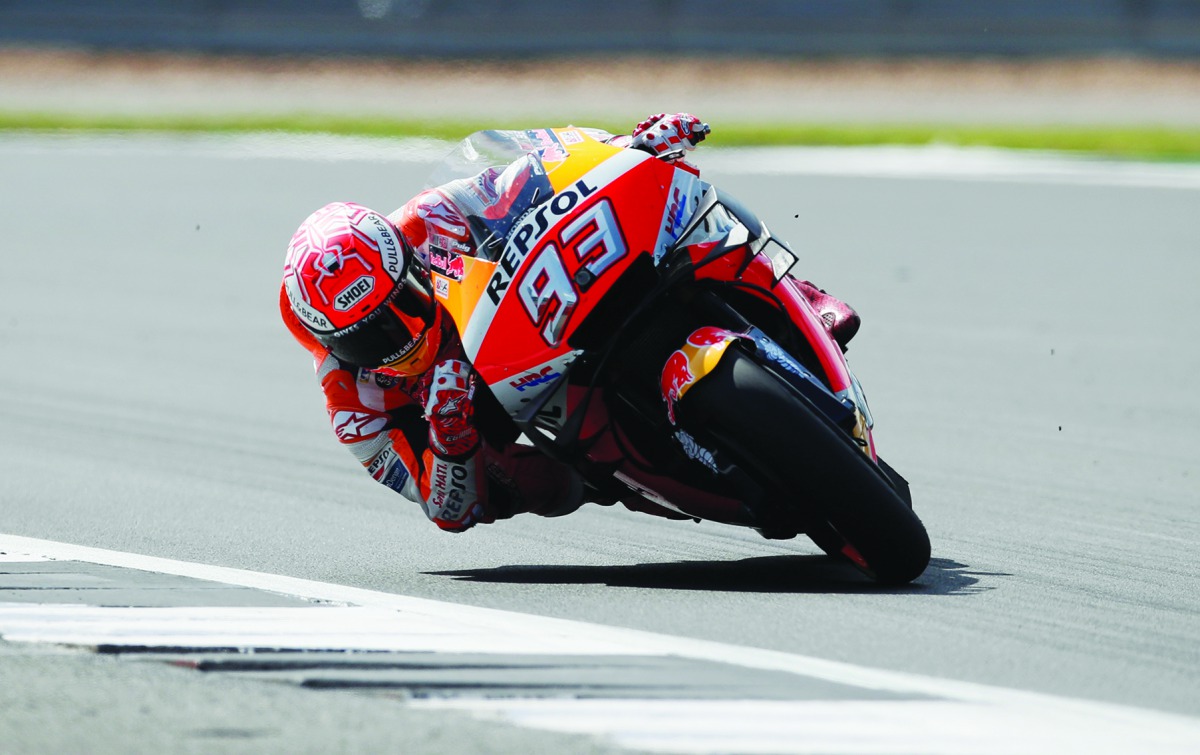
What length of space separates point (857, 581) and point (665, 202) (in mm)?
1223

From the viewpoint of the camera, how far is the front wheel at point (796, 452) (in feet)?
16.1

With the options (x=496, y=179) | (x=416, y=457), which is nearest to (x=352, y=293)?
(x=496, y=179)

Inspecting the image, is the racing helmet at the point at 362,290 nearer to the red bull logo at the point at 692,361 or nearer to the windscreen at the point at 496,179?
the windscreen at the point at 496,179

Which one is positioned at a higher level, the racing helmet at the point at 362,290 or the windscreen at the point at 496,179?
the windscreen at the point at 496,179

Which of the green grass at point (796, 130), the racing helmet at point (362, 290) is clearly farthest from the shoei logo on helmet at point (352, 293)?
the green grass at point (796, 130)

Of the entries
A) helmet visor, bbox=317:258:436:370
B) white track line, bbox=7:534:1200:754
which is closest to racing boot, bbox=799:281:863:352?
helmet visor, bbox=317:258:436:370

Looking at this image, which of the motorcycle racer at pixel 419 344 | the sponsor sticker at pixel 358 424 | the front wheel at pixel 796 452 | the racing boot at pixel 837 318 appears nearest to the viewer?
the front wheel at pixel 796 452

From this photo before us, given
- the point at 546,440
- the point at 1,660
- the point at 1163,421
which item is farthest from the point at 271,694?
the point at 1163,421

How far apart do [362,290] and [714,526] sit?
1.95 meters

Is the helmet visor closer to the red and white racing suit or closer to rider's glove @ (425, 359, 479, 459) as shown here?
rider's glove @ (425, 359, 479, 459)

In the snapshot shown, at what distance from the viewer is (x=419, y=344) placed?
17.9ft

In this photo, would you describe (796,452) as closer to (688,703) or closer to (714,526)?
(688,703)

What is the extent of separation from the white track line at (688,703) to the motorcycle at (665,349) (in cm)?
67

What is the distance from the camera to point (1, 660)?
14.1 feet
